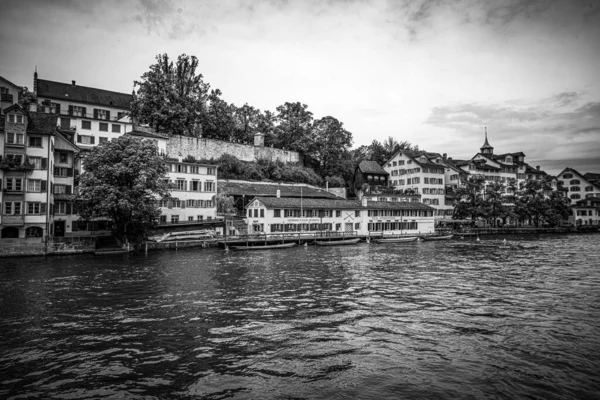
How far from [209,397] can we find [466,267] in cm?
3312

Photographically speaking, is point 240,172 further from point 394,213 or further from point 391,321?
point 391,321

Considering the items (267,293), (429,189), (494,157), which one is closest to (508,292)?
(267,293)

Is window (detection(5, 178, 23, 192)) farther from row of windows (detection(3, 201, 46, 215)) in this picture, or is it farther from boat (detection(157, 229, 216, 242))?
boat (detection(157, 229, 216, 242))

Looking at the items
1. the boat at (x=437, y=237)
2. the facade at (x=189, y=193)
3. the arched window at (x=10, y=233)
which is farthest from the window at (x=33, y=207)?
the boat at (x=437, y=237)

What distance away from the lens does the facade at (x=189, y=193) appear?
6091 cm

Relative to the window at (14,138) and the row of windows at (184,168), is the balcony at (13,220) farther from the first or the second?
the row of windows at (184,168)

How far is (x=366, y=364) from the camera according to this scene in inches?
583

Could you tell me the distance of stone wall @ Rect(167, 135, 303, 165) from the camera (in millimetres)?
73562

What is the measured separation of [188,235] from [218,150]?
27.0 m

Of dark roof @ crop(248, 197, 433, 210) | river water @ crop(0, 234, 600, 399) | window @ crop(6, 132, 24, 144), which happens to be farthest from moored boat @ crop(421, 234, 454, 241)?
window @ crop(6, 132, 24, 144)

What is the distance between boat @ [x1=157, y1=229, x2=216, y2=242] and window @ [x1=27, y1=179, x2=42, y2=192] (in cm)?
1544

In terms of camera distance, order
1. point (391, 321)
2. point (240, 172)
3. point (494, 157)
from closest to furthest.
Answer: point (391, 321)
point (240, 172)
point (494, 157)

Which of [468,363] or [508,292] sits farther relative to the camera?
[508,292]

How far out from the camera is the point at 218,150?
7869 cm
